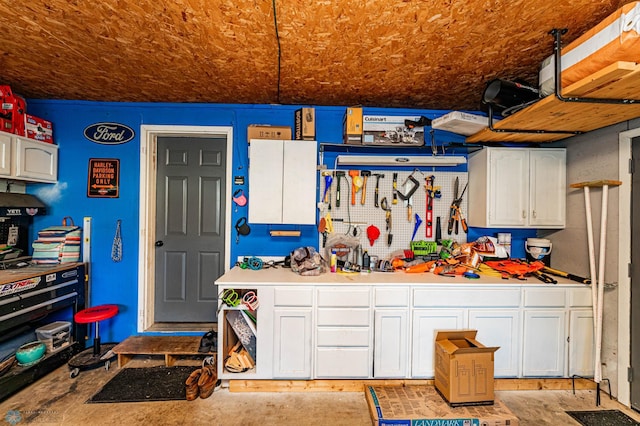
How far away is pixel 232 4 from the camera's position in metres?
1.45

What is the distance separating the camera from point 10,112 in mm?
2225

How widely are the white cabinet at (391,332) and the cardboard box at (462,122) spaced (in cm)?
148

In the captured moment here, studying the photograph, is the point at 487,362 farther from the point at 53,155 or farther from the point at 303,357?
the point at 53,155

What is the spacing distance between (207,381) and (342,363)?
105cm

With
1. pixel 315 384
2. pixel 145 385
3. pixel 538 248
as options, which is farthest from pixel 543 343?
pixel 145 385

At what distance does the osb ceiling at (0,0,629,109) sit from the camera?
1463 millimetres

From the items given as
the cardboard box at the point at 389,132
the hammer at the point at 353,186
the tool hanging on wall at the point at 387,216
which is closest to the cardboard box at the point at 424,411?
the tool hanging on wall at the point at 387,216

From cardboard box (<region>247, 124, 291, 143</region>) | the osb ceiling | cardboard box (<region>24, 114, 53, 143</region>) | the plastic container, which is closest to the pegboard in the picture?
cardboard box (<region>247, 124, 291, 143</region>)

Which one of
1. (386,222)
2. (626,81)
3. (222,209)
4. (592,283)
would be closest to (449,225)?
(386,222)

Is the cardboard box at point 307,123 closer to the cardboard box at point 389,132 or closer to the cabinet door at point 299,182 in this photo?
the cabinet door at point 299,182

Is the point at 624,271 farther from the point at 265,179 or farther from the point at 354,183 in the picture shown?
the point at 265,179

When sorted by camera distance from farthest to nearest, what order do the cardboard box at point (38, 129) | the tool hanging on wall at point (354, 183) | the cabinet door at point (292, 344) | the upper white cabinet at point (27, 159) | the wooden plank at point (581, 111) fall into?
the tool hanging on wall at point (354, 183) → the cardboard box at point (38, 129) → the upper white cabinet at point (27, 159) → the cabinet door at point (292, 344) → the wooden plank at point (581, 111)

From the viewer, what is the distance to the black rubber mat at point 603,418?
1789 millimetres

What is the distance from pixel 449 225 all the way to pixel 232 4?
251 cm
